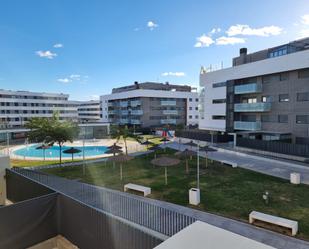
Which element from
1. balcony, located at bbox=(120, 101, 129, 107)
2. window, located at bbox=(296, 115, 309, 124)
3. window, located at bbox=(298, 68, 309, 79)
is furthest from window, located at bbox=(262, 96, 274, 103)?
balcony, located at bbox=(120, 101, 129, 107)

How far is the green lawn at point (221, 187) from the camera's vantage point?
39.3 ft

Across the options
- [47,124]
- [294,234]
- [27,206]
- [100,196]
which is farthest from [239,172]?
[47,124]

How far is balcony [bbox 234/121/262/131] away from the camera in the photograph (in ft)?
107

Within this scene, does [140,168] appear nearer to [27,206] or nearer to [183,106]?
[27,206]

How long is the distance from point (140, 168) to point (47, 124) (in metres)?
10.5

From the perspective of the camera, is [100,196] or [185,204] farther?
[185,204]

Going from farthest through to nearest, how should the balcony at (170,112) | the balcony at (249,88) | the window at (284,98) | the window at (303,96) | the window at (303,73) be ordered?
the balcony at (170,112) → the balcony at (249,88) → the window at (284,98) → the window at (303,96) → the window at (303,73)

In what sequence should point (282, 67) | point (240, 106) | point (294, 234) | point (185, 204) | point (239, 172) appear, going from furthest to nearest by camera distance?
point (240, 106)
point (282, 67)
point (239, 172)
point (185, 204)
point (294, 234)

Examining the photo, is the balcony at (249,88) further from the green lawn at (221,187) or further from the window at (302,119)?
the green lawn at (221,187)

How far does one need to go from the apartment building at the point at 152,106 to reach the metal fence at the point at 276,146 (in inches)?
1359

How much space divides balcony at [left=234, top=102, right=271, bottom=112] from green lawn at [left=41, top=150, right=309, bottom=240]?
1403cm

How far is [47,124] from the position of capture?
2238 cm

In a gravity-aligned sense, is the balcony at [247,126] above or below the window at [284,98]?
below

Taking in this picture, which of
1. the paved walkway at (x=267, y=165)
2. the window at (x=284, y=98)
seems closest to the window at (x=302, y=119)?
the window at (x=284, y=98)
